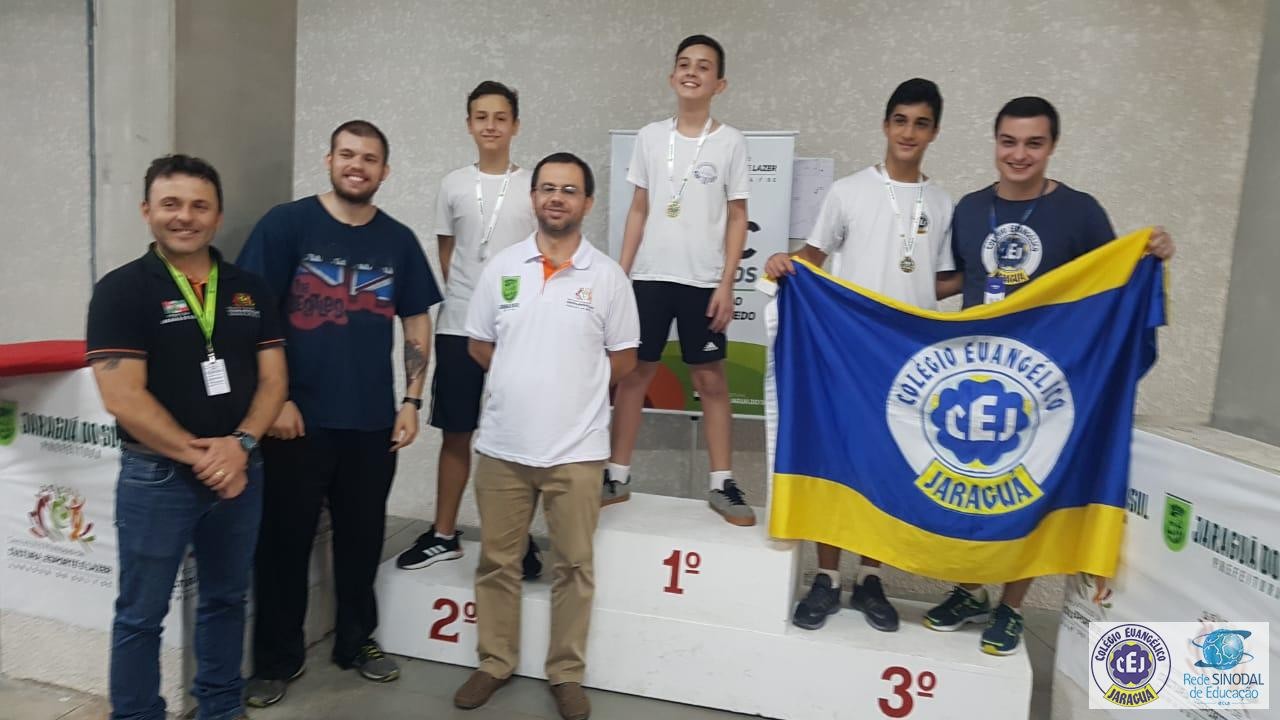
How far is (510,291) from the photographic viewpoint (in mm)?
2459

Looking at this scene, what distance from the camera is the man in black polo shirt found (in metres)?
1.90

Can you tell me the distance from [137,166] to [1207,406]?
14.1ft

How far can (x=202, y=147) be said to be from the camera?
261 cm

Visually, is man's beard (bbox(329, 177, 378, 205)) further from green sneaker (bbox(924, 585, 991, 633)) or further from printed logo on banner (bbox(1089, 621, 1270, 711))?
printed logo on banner (bbox(1089, 621, 1270, 711))

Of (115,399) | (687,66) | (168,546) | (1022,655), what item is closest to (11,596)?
(168,546)

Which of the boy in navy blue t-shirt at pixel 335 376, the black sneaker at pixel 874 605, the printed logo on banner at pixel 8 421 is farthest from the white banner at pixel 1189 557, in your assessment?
the printed logo on banner at pixel 8 421

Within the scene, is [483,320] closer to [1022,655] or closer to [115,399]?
[115,399]

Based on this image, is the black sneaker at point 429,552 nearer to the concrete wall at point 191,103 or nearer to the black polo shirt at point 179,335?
the black polo shirt at point 179,335

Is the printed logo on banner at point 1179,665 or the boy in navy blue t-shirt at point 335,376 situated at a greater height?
the boy in navy blue t-shirt at point 335,376

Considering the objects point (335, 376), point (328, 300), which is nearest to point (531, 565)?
point (335, 376)

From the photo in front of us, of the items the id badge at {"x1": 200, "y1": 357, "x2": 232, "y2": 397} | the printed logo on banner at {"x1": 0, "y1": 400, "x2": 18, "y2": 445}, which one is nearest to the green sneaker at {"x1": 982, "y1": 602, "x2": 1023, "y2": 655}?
→ the id badge at {"x1": 200, "y1": 357, "x2": 232, "y2": 397}

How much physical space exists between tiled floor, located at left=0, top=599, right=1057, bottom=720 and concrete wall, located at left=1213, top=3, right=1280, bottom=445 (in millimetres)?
1126

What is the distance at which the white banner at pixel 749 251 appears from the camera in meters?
3.68

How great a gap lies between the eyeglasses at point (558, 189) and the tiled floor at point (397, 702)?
1.59 metres
